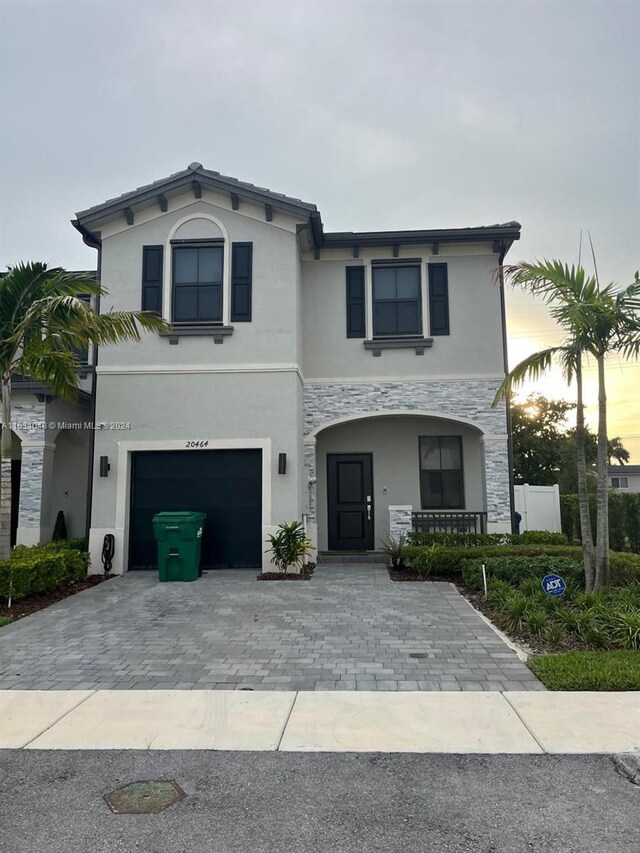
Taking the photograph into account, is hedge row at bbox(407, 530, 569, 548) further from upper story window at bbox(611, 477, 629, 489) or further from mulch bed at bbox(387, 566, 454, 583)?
upper story window at bbox(611, 477, 629, 489)

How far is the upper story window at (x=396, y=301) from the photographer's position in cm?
1279

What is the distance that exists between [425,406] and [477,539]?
3000mm

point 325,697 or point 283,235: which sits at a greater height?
point 283,235

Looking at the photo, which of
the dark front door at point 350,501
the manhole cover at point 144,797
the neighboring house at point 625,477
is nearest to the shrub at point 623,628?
the manhole cover at point 144,797

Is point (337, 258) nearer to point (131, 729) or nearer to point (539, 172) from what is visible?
point (539, 172)

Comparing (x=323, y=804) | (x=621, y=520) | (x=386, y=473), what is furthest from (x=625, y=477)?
(x=323, y=804)

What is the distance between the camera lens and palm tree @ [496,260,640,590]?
7543 mm

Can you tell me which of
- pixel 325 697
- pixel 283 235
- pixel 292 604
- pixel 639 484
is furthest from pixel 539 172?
pixel 639 484

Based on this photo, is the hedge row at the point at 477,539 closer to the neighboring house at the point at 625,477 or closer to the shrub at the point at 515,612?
the shrub at the point at 515,612

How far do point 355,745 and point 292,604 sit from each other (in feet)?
15.1

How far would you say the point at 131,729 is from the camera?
4301 millimetres

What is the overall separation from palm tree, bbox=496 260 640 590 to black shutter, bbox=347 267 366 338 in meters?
4.82

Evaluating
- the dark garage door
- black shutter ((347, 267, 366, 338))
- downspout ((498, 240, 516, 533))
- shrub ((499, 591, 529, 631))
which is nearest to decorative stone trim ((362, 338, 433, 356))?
black shutter ((347, 267, 366, 338))

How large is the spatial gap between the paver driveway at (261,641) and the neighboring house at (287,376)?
7.00 ft
